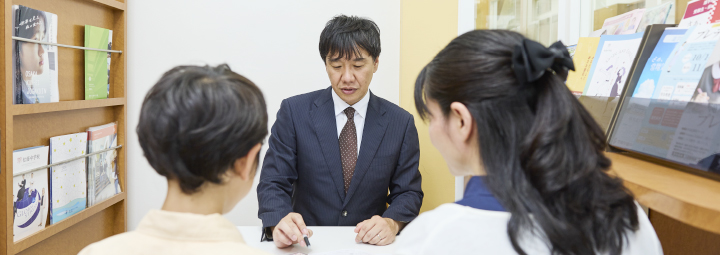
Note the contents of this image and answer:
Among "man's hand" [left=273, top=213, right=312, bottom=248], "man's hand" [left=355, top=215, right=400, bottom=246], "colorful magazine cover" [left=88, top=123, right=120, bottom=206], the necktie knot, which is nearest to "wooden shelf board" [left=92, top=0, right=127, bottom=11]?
"colorful magazine cover" [left=88, top=123, right=120, bottom=206]

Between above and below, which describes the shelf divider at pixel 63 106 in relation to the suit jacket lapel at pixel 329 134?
above

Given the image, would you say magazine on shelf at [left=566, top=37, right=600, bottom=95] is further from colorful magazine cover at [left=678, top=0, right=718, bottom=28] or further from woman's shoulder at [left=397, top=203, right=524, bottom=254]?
woman's shoulder at [left=397, top=203, right=524, bottom=254]

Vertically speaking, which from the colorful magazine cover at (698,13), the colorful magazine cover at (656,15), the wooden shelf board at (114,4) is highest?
the wooden shelf board at (114,4)

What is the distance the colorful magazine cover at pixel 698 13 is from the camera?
1014mm

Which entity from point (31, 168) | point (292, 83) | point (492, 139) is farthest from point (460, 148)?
point (292, 83)

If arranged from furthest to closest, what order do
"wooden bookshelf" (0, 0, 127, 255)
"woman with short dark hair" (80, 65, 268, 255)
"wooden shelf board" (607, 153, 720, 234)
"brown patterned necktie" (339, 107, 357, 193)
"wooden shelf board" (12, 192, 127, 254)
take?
"brown patterned necktie" (339, 107, 357, 193), "wooden shelf board" (12, 192, 127, 254), "wooden bookshelf" (0, 0, 127, 255), "woman with short dark hair" (80, 65, 268, 255), "wooden shelf board" (607, 153, 720, 234)

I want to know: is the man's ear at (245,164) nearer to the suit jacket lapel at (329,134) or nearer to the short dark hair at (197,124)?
the short dark hair at (197,124)

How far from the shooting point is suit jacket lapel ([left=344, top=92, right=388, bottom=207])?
206cm

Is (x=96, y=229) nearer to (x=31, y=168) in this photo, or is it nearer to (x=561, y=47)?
(x=31, y=168)

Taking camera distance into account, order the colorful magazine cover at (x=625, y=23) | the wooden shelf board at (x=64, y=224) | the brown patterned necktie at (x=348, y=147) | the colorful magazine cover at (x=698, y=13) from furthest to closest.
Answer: the brown patterned necktie at (x=348, y=147) → the wooden shelf board at (x=64, y=224) → the colorful magazine cover at (x=625, y=23) → the colorful magazine cover at (x=698, y=13)

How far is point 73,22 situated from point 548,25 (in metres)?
2.16

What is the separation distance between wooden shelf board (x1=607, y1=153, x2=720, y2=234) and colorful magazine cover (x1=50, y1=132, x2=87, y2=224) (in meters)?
2.17

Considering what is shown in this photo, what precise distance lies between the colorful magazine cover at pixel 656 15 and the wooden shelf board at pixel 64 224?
2.27m

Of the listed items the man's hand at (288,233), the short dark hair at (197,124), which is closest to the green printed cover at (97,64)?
the man's hand at (288,233)
